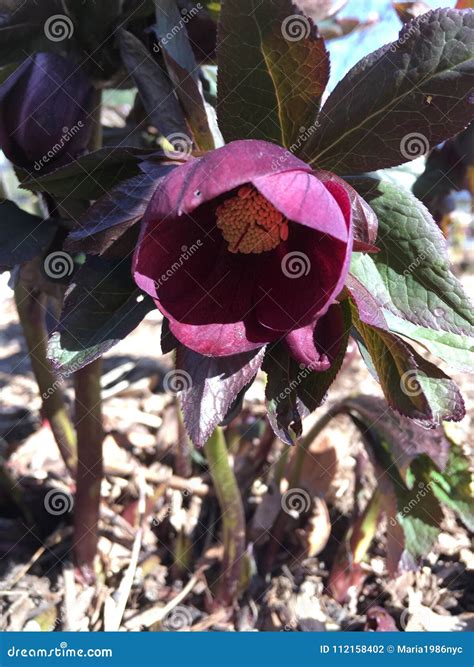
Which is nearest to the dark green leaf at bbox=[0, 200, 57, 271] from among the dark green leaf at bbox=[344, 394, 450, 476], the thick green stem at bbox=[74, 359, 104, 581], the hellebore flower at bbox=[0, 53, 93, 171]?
the hellebore flower at bbox=[0, 53, 93, 171]

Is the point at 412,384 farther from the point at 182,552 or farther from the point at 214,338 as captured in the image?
the point at 182,552

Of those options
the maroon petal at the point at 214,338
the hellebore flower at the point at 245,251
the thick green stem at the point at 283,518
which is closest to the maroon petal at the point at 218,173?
the hellebore flower at the point at 245,251

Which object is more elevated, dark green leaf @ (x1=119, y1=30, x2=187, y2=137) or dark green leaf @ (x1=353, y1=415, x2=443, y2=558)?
dark green leaf @ (x1=119, y1=30, x2=187, y2=137)

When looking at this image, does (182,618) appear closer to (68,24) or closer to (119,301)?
(119,301)

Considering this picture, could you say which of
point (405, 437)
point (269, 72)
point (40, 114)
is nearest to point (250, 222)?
point (269, 72)

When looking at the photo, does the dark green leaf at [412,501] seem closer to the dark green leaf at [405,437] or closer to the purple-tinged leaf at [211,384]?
the dark green leaf at [405,437]

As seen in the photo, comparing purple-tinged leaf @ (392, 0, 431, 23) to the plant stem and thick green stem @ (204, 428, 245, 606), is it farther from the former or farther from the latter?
thick green stem @ (204, 428, 245, 606)
